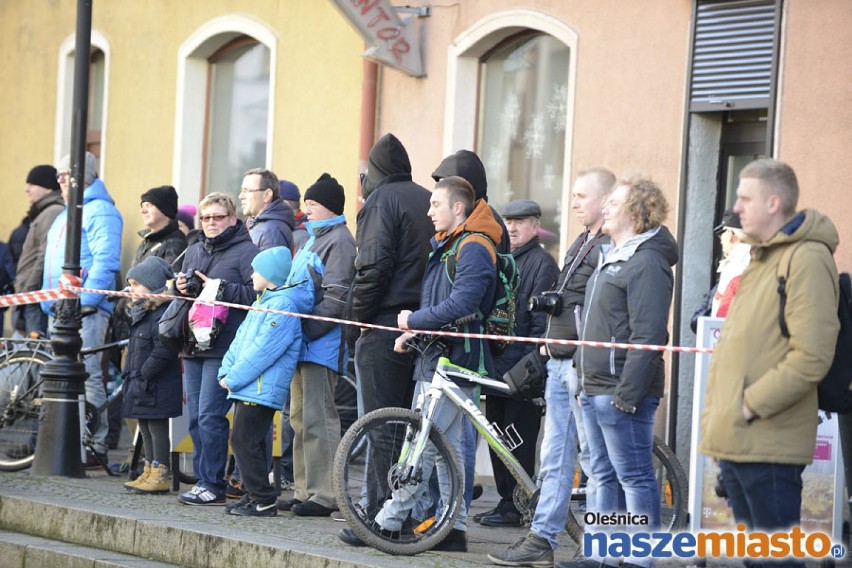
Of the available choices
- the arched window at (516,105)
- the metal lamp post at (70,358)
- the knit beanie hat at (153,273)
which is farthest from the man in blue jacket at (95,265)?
the arched window at (516,105)

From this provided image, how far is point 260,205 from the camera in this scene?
955 centimetres

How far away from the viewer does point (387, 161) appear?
8086 mm

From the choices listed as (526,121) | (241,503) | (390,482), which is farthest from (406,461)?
(526,121)

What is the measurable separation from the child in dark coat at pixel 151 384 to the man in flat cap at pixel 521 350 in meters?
1.98

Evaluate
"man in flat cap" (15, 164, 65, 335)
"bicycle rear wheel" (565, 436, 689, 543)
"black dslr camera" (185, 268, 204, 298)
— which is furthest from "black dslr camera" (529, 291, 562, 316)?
"man in flat cap" (15, 164, 65, 335)

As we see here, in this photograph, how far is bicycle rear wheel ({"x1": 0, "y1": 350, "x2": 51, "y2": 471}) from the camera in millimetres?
10195

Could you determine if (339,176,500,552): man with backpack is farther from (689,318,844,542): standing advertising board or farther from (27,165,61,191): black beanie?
(27,165,61,191): black beanie

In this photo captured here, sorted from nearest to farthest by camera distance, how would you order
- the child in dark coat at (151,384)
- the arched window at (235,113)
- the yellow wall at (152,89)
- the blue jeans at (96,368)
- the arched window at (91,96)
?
the child in dark coat at (151,384) → the blue jeans at (96,368) → the yellow wall at (152,89) → the arched window at (235,113) → the arched window at (91,96)

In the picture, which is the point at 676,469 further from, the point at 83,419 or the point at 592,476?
the point at 83,419

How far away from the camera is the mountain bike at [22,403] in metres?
10.2

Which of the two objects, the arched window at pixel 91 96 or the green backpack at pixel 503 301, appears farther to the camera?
the arched window at pixel 91 96

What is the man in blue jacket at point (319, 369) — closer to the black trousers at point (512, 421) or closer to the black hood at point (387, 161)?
the black hood at point (387, 161)

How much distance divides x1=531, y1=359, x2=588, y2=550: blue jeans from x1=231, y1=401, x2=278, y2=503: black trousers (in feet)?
5.89

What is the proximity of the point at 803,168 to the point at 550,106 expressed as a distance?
283cm
